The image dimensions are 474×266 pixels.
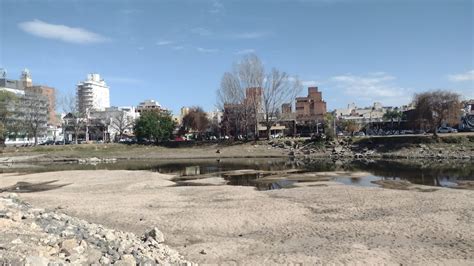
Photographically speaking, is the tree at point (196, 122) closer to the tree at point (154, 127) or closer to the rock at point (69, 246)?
the tree at point (154, 127)

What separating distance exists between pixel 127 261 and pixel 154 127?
9921 cm

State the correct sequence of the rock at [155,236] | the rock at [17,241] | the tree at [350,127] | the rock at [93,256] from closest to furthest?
the rock at [17,241], the rock at [93,256], the rock at [155,236], the tree at [350,127]

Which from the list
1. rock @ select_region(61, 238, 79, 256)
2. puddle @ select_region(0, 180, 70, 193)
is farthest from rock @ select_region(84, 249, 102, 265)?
puddle @ select_region(0, 180, 70, 193)

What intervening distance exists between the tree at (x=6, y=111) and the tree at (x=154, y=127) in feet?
109

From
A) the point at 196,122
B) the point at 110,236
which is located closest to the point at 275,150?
the point at 196,122

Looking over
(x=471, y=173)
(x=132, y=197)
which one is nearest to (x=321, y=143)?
(x=471, y=173)

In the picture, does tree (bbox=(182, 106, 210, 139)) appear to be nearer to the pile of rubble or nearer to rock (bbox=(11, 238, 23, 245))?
the pile of rubble

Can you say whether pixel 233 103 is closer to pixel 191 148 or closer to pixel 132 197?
pixel 191 148

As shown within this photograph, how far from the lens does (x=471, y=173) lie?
144 ft

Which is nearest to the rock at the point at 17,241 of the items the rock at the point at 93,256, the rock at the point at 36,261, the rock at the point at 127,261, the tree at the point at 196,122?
the rock at the point at 36,261

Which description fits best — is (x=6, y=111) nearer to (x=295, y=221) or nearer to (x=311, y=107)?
(x=311, y=107)

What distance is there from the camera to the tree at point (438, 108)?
76438 millimetres

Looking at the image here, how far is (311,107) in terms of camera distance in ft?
516

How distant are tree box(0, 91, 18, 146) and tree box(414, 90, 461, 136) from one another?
97.6m
